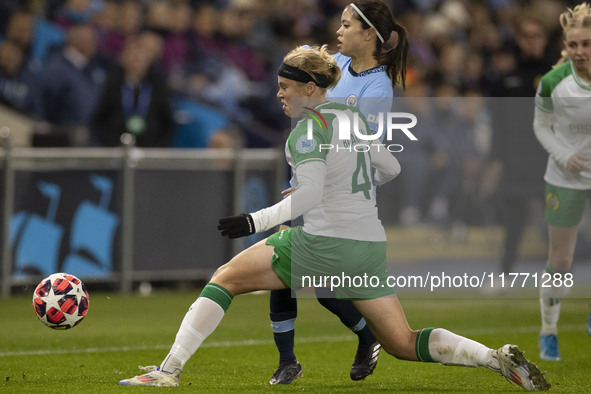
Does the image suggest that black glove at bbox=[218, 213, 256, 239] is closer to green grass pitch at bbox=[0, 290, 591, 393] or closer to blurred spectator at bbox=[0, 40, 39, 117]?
green grass pitch at bbox=[0, 290, 591, 393]

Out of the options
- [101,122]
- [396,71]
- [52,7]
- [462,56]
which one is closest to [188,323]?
[396,71]

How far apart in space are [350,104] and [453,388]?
69.5 inches

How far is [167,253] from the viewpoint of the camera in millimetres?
12125

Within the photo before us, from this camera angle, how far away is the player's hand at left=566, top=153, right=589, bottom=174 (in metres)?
7.66

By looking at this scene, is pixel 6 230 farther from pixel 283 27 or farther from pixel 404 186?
pixel 283 27

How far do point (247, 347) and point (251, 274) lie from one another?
2.69 metres

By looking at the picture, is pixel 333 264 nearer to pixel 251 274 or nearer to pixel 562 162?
pixel 251 274

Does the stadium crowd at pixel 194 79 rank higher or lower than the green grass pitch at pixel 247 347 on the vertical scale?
higher

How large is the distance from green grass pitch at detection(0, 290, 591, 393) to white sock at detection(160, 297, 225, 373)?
17cm

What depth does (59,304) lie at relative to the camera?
6.58 metres

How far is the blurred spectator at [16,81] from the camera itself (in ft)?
40.7

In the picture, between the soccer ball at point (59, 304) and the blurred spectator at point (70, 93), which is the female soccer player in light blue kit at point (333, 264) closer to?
the soccer ball at point (59, 304)

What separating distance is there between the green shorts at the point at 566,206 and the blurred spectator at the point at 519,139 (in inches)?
156

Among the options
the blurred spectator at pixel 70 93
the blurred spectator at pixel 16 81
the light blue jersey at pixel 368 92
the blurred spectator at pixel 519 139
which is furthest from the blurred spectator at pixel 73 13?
the light blue jersey at pixel 368 92
